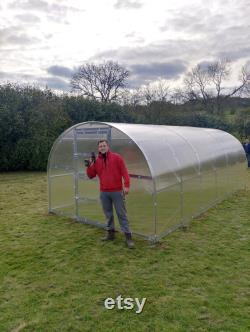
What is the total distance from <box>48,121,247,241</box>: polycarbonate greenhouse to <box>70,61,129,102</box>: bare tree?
81.5 ft

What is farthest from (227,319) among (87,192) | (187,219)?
(87,192)

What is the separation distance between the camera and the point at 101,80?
1303 inches

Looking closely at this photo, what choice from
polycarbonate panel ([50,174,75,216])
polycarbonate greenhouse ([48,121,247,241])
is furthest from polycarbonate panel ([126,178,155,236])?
polycarbonate panel ([50,174,75,216])

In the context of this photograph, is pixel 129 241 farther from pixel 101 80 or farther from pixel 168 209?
pixel 101 80

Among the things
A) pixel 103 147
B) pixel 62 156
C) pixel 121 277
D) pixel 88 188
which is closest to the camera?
pixel 121 277

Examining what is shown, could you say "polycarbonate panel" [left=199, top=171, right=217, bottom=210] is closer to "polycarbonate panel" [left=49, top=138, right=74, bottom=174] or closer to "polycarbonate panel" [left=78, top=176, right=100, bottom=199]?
"polycarbonate panel" [left=78, top=176, right=100, bottom=199]

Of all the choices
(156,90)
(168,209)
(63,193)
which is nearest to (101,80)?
(156,90)

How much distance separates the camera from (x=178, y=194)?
668 cm

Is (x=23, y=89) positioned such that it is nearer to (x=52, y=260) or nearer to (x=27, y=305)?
(x=52, y=260)

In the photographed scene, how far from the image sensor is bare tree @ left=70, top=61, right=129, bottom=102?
32938mm

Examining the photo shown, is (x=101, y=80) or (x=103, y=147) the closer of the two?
(x=103, y=147)

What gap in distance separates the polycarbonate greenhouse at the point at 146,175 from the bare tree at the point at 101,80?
24847mm

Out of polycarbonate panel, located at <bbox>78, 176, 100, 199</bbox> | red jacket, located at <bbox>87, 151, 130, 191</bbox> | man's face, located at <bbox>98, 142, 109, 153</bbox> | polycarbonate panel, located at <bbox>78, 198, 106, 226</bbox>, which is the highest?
man's face, located at <bbox>98, 142, 109, 153</bbox>

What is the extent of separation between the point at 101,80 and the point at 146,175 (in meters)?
28.9
